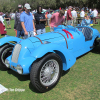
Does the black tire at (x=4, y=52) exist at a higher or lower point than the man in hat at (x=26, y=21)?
lower

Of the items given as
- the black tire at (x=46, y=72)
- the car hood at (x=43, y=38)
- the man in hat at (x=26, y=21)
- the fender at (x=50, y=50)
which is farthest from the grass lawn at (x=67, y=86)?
the man in hat at (x=26, y=21)

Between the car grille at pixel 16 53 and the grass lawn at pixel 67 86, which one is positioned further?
the car grille at pixel 16 53

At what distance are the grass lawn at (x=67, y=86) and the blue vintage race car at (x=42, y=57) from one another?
220 mm

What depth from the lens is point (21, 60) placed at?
2.68 m

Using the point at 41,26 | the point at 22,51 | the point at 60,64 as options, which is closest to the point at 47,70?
the point at 60,64

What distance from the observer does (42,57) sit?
243 cm

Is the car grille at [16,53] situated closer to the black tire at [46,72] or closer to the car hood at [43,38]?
the car hood at [43,38]

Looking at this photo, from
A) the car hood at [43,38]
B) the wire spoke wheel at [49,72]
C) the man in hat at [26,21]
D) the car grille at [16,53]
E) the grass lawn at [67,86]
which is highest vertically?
the man in hat at [26,21]

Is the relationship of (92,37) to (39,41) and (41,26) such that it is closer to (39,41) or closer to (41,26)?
(41,26)

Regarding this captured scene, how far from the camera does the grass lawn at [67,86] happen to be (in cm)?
242

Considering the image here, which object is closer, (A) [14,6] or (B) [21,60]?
(B) [21,60]

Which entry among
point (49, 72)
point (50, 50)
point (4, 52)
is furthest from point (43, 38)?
point (4, 52)

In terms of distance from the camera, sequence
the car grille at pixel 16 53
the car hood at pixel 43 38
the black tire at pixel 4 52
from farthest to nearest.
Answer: the black tire at pixel 4 52 → the car hood at pixel 43 38 → the car grille at pixel 16 53

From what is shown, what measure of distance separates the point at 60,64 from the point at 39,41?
0.83 meters
